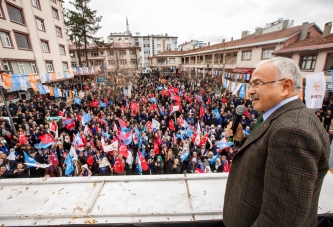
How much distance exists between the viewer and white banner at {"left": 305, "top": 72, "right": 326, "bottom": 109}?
7102mm

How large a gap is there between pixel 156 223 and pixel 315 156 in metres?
1.63

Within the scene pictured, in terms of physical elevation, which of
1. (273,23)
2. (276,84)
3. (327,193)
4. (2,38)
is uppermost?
(273,23)

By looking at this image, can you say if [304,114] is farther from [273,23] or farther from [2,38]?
[273,23]

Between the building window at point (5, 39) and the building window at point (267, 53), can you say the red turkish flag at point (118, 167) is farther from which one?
the building window at point (267, 53)

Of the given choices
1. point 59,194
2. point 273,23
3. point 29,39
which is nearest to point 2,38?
point 29,39

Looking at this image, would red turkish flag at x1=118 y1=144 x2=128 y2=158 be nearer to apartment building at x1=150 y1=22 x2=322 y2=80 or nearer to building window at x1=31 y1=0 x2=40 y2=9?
apartment building at x1=150 y1=22 x2=322 y2=80

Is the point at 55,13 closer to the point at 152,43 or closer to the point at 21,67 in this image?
the point at 21,67

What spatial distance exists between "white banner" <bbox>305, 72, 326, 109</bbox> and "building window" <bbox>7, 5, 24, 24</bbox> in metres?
25.6

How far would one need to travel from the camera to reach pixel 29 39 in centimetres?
1911

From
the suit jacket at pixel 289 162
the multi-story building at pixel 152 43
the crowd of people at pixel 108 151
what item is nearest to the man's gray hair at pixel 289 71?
the suit jacket at pixel 289 162

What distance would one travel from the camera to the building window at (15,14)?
1677 cm

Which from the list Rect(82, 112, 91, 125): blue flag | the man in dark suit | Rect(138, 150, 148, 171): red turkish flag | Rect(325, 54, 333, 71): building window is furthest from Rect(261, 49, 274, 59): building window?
the man in dark suit

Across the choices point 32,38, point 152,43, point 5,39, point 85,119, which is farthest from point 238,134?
point 152,43

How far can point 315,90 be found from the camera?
725 cm
